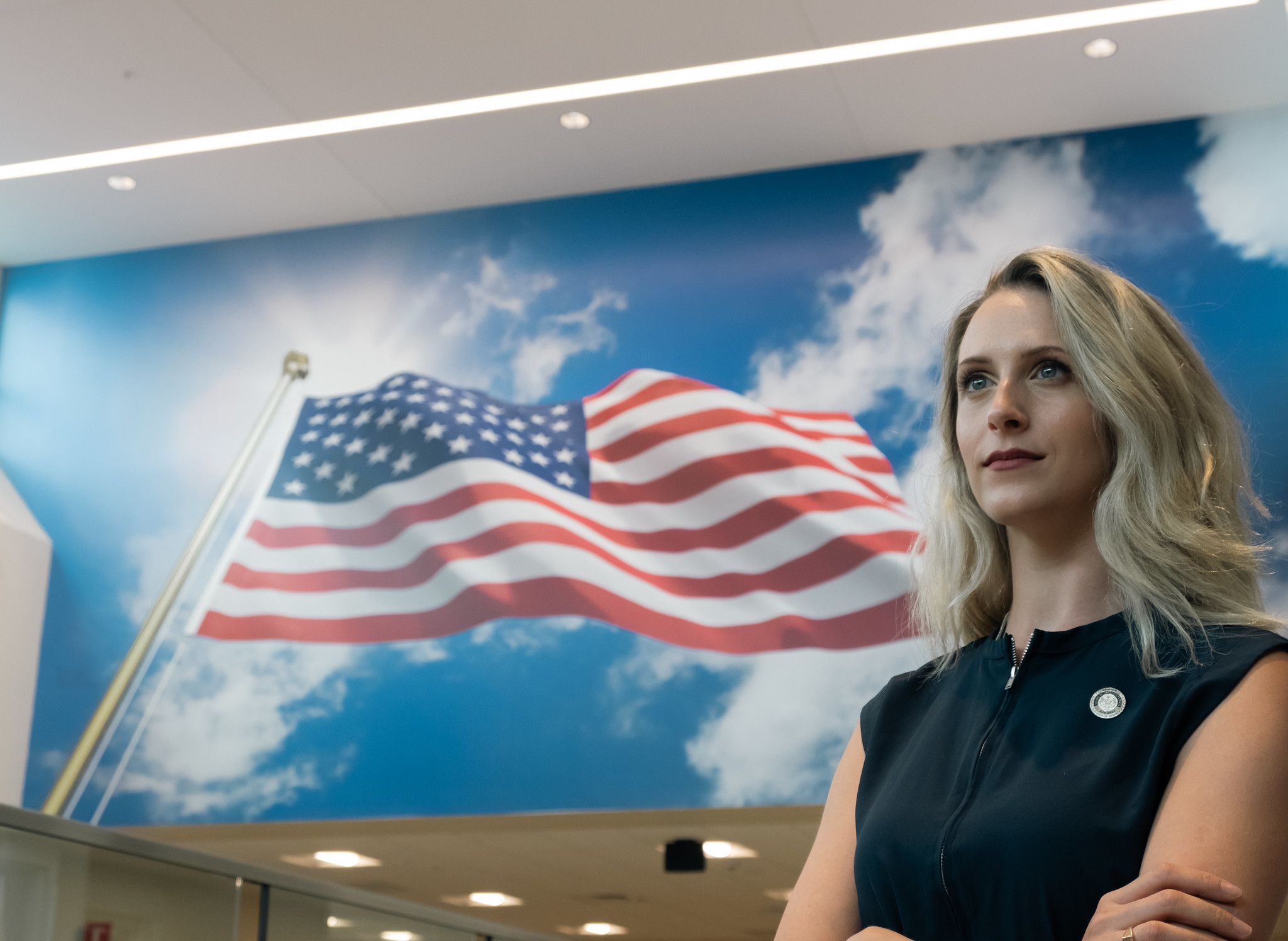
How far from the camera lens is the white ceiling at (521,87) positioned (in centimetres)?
445

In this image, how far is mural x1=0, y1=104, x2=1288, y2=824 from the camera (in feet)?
15.3

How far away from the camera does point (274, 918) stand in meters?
3.49

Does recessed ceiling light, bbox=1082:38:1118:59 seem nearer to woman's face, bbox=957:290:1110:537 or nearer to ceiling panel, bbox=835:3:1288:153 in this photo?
ceiling panel, bbox=835:3:1288:153

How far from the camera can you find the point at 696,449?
502 cm

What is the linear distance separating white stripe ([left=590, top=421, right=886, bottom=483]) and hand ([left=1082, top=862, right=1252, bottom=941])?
4.03 m

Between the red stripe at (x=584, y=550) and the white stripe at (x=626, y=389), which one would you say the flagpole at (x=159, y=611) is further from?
the white stripe at (x=626, y=389)

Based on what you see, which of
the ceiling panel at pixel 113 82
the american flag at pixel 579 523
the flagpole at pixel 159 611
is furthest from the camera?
the flagpole at pixel 159 611

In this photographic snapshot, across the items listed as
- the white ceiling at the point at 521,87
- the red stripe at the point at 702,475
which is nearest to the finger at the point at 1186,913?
the white ceiling at the point at 521,87

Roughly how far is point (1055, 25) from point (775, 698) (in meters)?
2.48

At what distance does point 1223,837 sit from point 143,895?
→ 2.80 m

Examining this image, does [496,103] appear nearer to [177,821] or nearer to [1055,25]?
[1055,25]

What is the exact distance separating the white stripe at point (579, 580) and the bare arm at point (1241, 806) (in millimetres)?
3701

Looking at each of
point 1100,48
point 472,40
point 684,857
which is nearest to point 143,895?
point 472,40

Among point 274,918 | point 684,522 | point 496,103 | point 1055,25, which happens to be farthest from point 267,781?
point 1055,25
